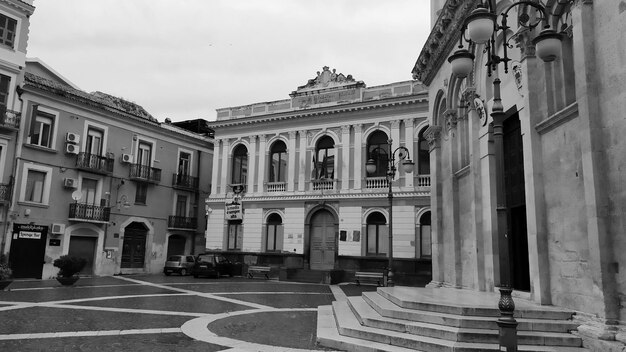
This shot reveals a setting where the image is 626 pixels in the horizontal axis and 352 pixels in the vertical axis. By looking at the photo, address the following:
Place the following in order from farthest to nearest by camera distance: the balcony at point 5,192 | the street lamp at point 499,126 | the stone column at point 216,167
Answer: the stone column at point 216,167 → the balcony at point 5,192 → the street lamp at point 499,126

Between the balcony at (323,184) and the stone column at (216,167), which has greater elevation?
the stone column at (216,167)

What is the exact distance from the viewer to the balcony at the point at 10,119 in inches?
901

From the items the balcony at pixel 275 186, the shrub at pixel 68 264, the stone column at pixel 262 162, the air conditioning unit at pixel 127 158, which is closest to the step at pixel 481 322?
the shrub at pixel 68 264

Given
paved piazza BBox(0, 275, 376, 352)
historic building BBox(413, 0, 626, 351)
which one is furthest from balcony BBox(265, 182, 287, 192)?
historic building BBox(413, 0, 626, 351)

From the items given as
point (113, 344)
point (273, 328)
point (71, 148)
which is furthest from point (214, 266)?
point (113, 344)

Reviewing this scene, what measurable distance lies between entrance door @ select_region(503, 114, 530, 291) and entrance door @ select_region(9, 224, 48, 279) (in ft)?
79.0

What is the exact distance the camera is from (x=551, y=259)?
898cm

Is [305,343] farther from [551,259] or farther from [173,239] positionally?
[173,239]

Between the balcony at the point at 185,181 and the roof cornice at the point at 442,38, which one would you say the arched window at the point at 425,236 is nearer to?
the roof cornice at the point at 442,38

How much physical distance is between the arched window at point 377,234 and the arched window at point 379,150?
2712mm

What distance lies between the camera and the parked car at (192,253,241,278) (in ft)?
89.9

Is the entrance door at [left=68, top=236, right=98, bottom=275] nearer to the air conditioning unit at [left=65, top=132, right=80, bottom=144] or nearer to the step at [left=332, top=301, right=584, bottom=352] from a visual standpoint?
the air conditioning unit at [left=65, top=132, right=80, bottom=144]

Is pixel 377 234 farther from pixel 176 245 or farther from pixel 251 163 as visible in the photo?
pixel 176 245

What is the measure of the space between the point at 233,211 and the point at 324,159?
7.36 m
